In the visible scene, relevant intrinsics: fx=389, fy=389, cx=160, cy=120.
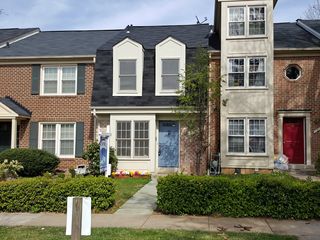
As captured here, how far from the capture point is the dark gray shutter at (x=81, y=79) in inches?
768

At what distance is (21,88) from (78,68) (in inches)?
126

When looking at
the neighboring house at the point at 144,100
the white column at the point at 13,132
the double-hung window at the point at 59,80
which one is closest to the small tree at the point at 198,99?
the neighboring house at the point at 144,100

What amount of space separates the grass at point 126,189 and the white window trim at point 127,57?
4494 mm

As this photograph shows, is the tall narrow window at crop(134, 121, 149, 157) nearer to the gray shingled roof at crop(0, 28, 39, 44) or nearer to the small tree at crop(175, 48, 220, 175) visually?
the small tree at crop(175, 48, 220, 175)

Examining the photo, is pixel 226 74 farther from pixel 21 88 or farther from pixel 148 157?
pixel 21 88

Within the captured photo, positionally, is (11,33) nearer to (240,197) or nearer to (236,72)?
(236,72)

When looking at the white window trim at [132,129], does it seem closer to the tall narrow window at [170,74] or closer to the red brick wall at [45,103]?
the red brick wall at [45,103]

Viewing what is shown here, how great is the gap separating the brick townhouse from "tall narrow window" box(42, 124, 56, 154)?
0.16ft

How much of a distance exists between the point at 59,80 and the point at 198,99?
7.42 meters

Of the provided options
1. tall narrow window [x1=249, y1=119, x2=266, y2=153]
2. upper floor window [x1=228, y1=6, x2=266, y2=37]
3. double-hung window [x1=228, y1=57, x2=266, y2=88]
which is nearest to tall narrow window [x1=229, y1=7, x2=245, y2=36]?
upper floor window [x1=228, y1=6, x2=266, y2=37]

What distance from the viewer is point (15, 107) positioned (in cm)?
1930

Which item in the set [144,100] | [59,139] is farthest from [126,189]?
[59,139]

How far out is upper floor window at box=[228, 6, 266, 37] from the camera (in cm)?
1839

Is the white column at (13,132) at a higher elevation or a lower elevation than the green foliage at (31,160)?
higher
